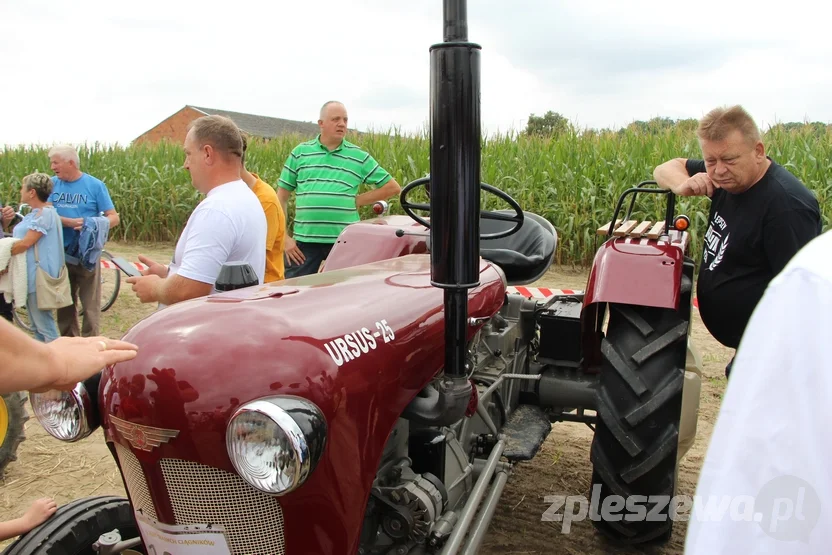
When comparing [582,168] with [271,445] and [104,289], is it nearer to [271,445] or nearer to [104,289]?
[104,289]

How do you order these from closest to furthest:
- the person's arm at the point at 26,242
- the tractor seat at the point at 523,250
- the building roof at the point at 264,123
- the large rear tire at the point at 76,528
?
the large rear tire at the point at 76,528 < the tractor seat at the point at 523,250 < the person's arm at the point at 26,242 < the building roof at the point at 264,123

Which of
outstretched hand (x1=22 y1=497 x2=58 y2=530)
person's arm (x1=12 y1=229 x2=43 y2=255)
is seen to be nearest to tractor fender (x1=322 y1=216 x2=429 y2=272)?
outstretched hand (x1=22 y1=497 x2=58 y2=530)

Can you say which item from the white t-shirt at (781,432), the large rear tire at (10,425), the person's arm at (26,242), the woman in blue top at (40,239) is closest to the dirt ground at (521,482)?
the large rear tire at (10,425)

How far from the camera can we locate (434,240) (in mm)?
1534

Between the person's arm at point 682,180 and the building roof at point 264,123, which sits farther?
the building roof at point 264,123

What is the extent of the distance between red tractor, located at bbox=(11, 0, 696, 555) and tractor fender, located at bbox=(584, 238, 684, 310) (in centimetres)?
10

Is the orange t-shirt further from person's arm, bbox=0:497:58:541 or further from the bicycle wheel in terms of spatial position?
the bicycle wheel

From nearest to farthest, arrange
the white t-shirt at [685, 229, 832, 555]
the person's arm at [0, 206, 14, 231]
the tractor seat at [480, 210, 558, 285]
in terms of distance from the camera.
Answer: the white t-shirt at [685, 229, 832, 555], the tractor seat at [480, 210, 558, 285], the person's arm at [0, 206, 14, 231]

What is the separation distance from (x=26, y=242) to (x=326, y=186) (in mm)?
2424

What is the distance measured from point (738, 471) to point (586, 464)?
3202 millimetres

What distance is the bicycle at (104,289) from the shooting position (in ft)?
20.4

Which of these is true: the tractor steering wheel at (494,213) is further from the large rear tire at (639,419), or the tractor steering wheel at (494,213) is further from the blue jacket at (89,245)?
the blue jacket at (89,245)

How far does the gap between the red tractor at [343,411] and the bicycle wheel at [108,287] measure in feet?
Result: 15.9

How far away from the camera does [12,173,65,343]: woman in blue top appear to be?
5.26m
